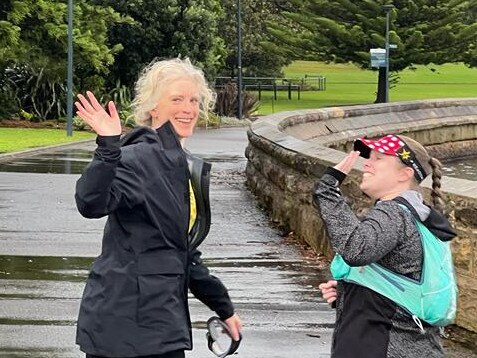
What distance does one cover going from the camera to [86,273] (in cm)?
958

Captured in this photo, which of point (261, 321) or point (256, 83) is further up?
point (261, 321)

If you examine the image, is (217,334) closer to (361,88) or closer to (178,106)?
(178,106)

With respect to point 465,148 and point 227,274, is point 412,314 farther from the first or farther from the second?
point 465,148

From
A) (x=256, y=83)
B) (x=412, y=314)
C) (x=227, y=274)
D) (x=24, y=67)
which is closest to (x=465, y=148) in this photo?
(x=24, y=67)

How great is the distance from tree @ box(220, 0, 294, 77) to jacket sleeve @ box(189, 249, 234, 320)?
5353 centimetres

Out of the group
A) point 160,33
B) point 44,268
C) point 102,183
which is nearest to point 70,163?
point 44,268

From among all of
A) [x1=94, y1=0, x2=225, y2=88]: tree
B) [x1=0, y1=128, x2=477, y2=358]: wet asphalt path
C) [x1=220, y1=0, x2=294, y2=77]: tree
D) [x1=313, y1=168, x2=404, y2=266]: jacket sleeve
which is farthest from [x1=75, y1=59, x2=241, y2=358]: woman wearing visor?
[x1=220, y1=0, x2=294, y2=77]: tree

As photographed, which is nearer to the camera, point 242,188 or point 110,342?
point 110,342

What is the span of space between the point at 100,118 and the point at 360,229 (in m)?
0.93

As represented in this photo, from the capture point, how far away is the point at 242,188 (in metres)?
17.3

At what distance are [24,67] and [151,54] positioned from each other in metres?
5.38

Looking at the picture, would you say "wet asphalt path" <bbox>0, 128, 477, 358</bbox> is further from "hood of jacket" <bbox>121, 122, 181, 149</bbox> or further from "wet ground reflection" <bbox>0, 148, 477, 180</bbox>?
"hood of jacket" <bbox>121, 122, 181, 149</bbox>

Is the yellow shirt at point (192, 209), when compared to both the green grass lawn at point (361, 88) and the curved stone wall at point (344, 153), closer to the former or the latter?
the curved stone wall at point (344, 153)

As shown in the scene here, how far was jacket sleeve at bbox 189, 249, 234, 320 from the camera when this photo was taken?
4.11 m
